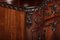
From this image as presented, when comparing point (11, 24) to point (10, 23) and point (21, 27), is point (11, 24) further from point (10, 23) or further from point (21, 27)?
point (21, 27)

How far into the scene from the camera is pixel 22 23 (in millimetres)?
1974

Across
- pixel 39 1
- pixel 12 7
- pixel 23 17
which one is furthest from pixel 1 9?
pixel 39 1

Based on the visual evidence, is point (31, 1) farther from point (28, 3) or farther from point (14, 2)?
point (14, 2)

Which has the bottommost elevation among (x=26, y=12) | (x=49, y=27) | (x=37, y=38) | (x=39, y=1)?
(x=37, y=38)

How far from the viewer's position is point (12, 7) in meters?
1.96

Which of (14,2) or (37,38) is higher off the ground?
(14,2)

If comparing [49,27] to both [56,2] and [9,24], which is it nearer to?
[56,2]

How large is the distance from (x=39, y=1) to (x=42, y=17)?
0.18 m

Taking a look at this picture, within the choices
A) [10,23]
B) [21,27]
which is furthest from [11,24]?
[21,27]

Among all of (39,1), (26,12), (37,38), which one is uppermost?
(39,1)

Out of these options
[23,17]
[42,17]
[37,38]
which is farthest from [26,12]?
[37,38]

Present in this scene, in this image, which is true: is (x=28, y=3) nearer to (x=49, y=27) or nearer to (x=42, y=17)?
(x=42, y=17)

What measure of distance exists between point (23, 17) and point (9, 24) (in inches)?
6.8

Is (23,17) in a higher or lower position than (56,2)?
lower
